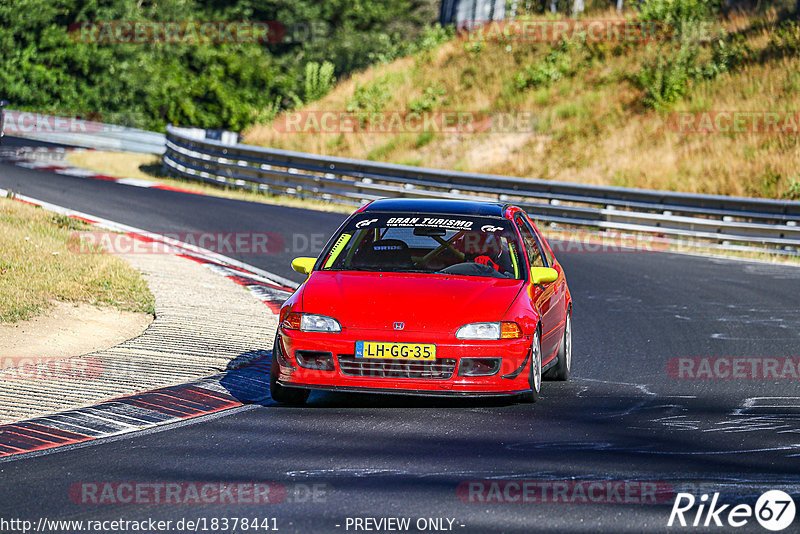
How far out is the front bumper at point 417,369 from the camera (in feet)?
24.3

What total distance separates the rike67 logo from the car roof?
389 centimetres

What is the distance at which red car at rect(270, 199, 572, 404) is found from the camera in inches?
292

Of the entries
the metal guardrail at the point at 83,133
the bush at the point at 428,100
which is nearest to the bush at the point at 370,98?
the bush at the point at 428,100

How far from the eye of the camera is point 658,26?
32.4m

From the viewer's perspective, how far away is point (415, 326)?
743cm

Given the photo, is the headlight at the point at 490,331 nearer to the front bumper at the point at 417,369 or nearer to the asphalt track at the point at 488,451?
the front bumper at the point at 417,369

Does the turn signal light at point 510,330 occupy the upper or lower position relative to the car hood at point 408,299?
lower
